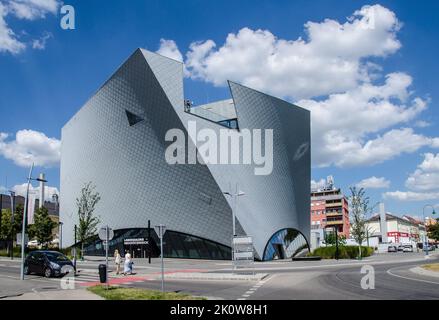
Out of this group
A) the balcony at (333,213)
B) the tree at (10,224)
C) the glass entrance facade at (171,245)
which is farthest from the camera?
the balcony at (333,213)

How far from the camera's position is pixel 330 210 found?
13462 cm

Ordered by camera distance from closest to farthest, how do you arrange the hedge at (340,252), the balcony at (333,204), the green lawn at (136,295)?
the green lawn at (136,295) → the hedge at (340,252) → the balcony at (333,204)

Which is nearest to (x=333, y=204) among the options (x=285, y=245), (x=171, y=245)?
(x=285, y=245)

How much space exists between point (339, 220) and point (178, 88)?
97.2 m

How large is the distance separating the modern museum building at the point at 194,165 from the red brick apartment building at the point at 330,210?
75.3 metres

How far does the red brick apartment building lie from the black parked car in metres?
110

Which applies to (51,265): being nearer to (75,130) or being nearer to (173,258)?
(173,258)

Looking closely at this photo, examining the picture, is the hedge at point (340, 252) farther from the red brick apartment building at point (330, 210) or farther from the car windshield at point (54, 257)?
the red brick apartment building at point (330, 210)

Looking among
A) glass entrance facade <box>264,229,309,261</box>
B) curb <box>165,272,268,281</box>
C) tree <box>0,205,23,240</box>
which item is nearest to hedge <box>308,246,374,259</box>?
A: glass entrance facade <box>264,229,309,261</box>

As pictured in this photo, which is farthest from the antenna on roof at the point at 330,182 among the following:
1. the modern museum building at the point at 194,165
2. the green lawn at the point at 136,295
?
the green lawn at the point at 136,295

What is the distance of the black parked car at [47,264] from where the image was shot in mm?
26109

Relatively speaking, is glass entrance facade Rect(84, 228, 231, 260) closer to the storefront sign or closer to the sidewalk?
the storefront sign

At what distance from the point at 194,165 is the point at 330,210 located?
314ft
